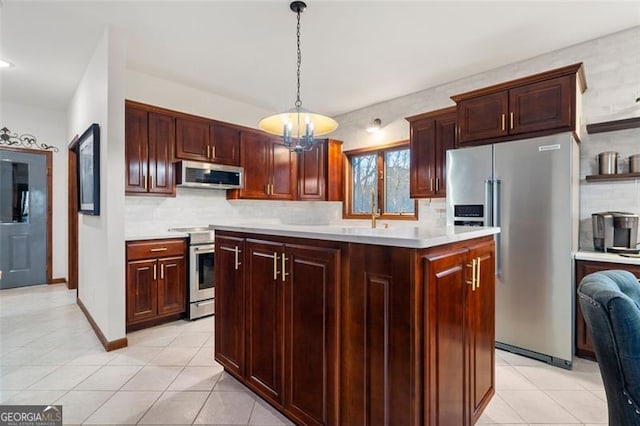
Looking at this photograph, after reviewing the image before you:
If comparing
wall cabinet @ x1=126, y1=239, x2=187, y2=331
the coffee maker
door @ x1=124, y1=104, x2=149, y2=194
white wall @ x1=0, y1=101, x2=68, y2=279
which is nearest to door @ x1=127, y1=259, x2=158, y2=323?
wall cabinet @ x1=126, y1=239, x2=187, y2=331

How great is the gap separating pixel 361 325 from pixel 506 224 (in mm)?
2017

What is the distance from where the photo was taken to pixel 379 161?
458 cm

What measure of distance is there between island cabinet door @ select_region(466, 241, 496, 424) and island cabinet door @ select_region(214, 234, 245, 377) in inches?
53.4

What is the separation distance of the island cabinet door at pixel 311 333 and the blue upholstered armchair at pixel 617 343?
2.96ft

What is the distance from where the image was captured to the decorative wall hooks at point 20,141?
14.7ft

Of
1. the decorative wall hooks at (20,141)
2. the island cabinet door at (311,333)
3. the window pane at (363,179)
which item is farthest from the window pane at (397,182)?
the decorative wall hooks at (20,141)

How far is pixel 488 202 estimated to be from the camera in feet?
9.14

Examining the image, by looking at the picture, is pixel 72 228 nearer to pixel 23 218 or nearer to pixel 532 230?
pixel 23 218

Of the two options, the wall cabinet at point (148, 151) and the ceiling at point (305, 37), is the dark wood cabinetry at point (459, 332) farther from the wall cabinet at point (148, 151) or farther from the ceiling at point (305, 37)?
the wall cabinet at point (148, 151)

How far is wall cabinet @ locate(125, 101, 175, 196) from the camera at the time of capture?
10.6ft

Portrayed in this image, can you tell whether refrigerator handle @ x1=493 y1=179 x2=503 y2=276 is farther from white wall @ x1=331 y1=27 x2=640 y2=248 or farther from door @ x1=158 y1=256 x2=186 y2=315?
door @ x1=158 y1=256 x2=186 y2=315

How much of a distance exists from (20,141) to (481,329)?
6.40 m

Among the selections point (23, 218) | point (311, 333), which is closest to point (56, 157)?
point (23, 218)

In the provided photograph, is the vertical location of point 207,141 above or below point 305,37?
below
